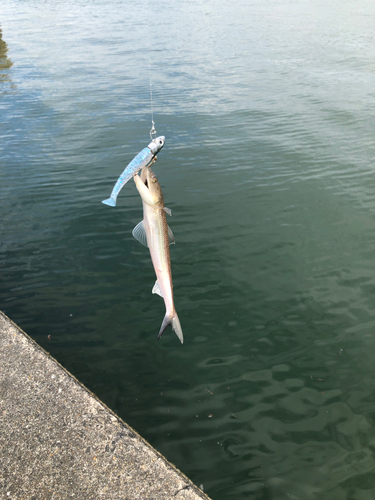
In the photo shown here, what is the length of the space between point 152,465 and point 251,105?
15.4m

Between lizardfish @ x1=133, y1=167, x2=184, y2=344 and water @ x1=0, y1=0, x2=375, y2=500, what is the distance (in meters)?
2.36

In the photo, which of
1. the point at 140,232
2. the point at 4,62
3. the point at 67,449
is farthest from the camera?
the point at 4,62

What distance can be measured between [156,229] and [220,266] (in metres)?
5.03

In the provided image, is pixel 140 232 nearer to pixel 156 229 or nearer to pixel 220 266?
pixel 156 229

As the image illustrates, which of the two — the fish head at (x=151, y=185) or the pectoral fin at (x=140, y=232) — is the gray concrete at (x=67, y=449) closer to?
the pectoral fin at (x=140, y=232)

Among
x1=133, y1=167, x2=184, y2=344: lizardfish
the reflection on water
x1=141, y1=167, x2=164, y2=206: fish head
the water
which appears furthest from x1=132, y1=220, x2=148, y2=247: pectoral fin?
the reflection on water

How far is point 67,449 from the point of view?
3.82m

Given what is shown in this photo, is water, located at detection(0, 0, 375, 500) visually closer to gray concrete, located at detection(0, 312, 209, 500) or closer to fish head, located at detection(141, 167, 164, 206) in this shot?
gray concrete, located at detection(0, 312, 209, 500)

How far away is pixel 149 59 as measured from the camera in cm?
2473

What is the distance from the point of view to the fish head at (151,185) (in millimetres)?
2658

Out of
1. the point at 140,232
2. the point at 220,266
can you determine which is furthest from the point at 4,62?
the point at 140,232

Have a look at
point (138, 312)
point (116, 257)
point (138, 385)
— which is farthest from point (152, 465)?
point (116, 257)

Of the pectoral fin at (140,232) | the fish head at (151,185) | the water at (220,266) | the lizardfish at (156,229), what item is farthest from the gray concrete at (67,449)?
the fish head at (151,185)

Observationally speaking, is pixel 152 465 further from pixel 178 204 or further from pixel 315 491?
pixel 178 204
